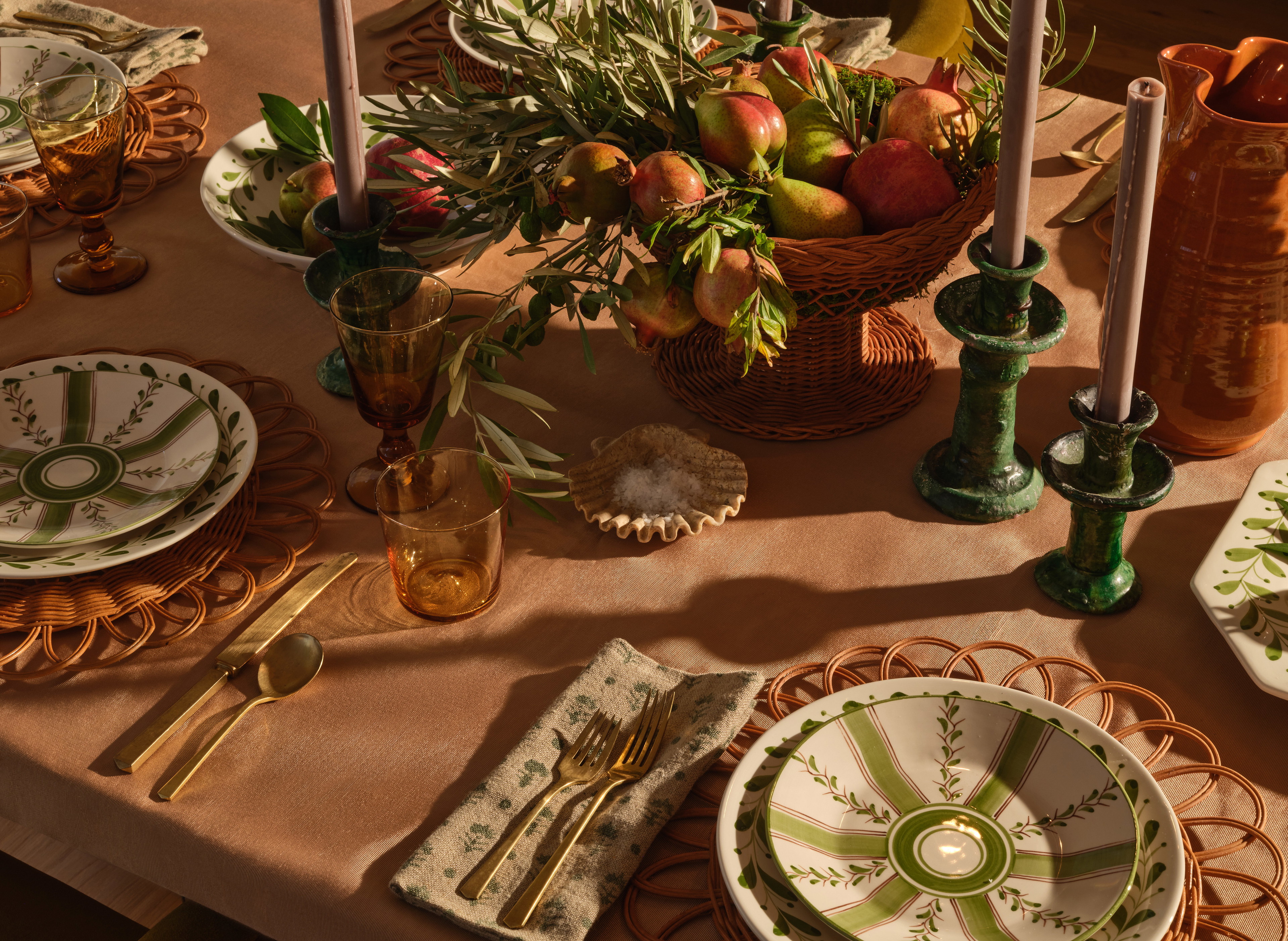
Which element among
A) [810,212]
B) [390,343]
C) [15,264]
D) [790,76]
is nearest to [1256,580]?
[810,212]

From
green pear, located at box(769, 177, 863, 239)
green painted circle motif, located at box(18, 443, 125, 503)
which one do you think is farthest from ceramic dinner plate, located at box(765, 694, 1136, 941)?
green painted circle motif, located at box(18, 443, 125, 503)

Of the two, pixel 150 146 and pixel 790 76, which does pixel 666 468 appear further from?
pixel 150 146

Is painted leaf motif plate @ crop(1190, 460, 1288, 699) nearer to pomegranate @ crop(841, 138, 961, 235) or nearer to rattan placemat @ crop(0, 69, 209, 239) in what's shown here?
pomegranate @ crop(841, 138, 961, 235)

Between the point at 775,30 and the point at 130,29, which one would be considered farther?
the point at 130,29

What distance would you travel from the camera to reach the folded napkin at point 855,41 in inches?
53.7

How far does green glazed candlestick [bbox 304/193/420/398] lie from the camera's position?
0.89 metres

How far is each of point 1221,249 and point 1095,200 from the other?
406 mm

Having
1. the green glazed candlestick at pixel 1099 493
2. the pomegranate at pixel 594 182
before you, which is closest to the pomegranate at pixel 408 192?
the pomegranate at pixel 594 182

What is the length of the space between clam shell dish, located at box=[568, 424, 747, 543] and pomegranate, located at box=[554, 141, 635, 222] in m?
0.18

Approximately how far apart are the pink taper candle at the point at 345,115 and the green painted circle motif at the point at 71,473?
0.87 feet

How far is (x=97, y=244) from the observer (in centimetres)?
114

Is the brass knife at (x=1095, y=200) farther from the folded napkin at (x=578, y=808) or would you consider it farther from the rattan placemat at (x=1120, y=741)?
the folded napkin at (x=578, y=808)

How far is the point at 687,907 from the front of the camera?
0.63 meters

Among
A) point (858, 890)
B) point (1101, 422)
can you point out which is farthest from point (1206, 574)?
point (858, 890)
